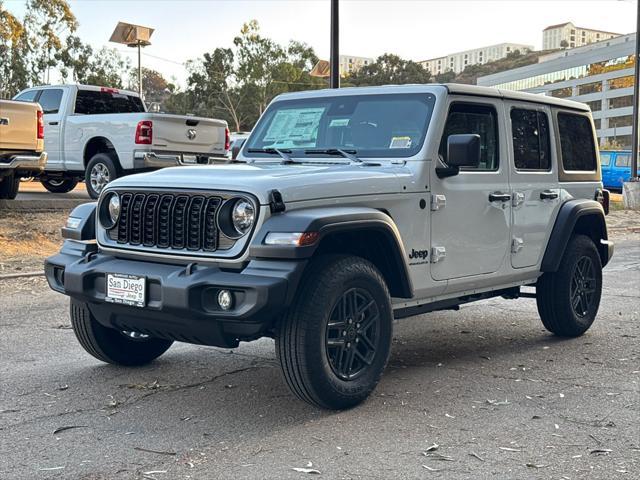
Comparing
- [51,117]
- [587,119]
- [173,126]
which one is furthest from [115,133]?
[587,119]

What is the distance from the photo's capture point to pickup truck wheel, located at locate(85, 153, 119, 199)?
14594 millimetres

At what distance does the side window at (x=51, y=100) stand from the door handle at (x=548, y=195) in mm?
11468

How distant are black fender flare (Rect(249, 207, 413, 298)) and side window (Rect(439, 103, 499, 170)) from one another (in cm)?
102

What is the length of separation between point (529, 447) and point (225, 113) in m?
57.0

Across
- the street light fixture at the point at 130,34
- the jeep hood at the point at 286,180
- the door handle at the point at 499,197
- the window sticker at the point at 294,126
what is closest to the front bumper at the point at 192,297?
the jeep hood at the point at 286,180

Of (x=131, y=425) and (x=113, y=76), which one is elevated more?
(x=113, y=76)

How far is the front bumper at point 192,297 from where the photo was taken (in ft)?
14.6

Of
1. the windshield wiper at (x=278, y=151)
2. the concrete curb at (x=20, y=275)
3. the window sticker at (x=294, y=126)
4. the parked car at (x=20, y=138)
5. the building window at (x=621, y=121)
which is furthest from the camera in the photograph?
the building window at (x=621, y=121)

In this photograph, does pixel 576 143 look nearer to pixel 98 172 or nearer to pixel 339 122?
pixel 339 122

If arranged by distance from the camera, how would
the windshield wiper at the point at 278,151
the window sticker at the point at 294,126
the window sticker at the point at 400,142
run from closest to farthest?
1. the window sticker at the point at 400,142
2. the windshield wiper at the point at 278,151
3. the window sticker at the point at 294,126

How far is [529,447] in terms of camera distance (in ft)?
14.5

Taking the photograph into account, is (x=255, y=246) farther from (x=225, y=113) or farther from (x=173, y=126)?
(x=225, y=113)

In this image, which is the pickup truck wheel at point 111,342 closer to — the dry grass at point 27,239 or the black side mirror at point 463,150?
the black side mirror at point 463,150

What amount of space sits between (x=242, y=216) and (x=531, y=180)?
2908 millimetres
